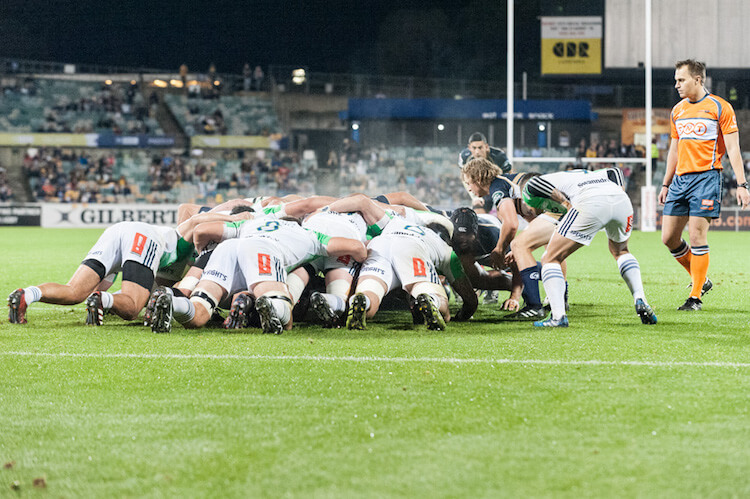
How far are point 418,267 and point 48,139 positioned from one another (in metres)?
33.2

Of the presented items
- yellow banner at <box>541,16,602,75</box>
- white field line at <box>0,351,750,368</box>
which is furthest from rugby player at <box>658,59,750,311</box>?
yellow banner at <box>541,16,602,75</box>

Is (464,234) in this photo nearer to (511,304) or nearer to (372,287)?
(511,304)

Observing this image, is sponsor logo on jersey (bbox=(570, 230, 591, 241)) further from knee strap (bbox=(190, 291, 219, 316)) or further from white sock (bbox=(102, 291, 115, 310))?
white sock (bbox=(102, 291, 115, 310))

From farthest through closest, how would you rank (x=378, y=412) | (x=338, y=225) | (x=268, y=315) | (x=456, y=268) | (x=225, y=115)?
(x=225, y=115), (x=456, y=268), (x=338, y=225), (x=268, y=315), (x=378, y=412)

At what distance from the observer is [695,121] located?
25.5 ft

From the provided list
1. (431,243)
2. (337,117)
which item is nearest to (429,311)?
(431,243)

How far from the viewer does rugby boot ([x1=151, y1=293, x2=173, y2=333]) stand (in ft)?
18.7

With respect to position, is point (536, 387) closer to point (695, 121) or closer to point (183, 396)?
point (183, 396)

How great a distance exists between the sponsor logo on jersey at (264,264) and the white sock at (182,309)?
58 cm

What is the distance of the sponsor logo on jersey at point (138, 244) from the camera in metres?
6.59

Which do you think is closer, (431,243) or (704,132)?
(431,243)

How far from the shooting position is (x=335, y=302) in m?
6.44

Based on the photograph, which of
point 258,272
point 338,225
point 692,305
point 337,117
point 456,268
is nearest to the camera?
point 258,272

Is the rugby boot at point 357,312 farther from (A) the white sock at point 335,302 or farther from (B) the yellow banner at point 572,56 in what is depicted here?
(B) the yellow banner at point 572,56
